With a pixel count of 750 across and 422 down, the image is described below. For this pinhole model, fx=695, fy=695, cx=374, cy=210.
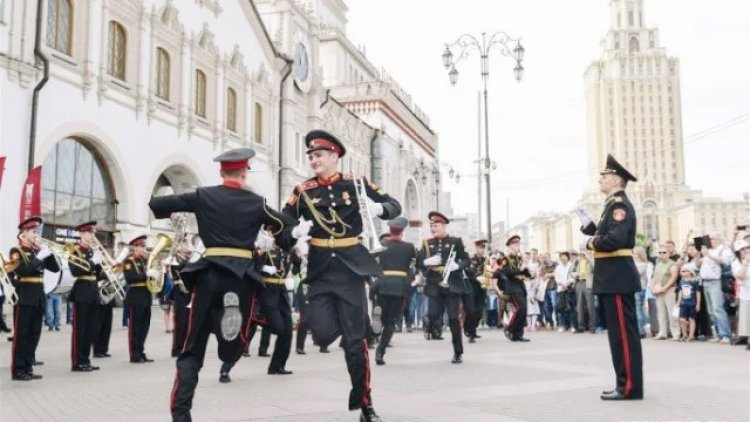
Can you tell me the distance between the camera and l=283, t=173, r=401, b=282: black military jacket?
6.43 m

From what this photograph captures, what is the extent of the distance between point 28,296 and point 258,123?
2459 cm

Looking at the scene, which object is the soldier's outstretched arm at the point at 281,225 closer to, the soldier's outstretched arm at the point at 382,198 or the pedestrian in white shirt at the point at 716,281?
the soldier's outstretched arm at the point at 382,198

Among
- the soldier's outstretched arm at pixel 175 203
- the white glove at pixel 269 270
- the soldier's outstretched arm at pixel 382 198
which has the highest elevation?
the soldier's outstretched arm at pixel 382 198

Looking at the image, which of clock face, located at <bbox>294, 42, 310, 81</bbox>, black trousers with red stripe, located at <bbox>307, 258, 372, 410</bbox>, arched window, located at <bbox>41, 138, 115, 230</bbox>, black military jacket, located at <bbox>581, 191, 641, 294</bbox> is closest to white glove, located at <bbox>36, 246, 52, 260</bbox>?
black trousers with red stripe, located at <bbox>307, 258, 372, 410</bbox>

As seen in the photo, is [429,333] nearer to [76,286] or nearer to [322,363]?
[322,363]

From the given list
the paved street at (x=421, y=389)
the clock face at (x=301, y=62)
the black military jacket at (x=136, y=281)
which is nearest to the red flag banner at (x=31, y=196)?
the paved street at (x=421, y=389)

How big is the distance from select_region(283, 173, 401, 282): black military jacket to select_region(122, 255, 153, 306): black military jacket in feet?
21.3

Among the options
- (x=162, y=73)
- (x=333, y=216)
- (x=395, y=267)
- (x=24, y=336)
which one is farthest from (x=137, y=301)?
(x=162, y=73)

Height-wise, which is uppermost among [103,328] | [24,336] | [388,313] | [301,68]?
[301,68]

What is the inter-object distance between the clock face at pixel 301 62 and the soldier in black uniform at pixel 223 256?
3225 centimetres

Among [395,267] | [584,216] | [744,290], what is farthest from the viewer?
[744,290]

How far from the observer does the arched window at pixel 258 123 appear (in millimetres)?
33444

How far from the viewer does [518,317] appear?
15.4 m

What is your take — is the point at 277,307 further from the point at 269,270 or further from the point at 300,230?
the point at 300,230
